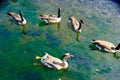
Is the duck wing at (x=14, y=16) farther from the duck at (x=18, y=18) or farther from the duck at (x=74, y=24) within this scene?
the duck at (x=74, y=24)

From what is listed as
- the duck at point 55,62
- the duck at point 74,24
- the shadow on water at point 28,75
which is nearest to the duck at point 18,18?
the duck at point 74,24

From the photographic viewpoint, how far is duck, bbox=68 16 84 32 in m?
20.2

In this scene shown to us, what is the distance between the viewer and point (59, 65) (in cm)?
1697

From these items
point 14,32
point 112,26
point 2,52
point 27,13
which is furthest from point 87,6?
point 2,52

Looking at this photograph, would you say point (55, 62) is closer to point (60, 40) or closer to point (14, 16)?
point (60, 40)

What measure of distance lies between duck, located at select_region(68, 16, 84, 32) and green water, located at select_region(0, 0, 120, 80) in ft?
1.01

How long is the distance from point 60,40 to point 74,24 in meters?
1.88

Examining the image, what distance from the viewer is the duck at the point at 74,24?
2016 cm

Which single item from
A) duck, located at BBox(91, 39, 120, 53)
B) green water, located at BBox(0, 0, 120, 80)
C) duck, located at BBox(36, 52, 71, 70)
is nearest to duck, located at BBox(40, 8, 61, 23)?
green water, located at BBox(0, 0, 120, 80)

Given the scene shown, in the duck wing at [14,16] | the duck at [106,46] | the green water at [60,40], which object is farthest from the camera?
the duck wing at [14,16]

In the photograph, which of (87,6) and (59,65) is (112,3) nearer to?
(87,6)

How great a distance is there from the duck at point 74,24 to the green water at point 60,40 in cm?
31

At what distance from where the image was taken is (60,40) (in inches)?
760

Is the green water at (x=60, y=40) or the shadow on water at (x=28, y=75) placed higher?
the green water at (x=60, y=40)
